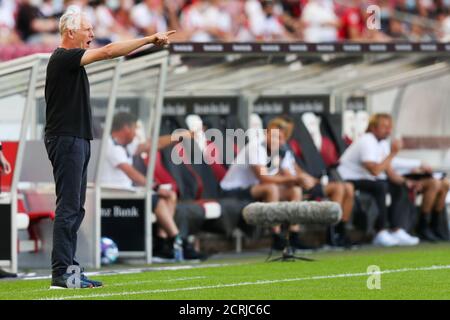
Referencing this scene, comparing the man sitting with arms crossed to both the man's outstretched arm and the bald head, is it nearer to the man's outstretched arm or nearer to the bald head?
the bald head

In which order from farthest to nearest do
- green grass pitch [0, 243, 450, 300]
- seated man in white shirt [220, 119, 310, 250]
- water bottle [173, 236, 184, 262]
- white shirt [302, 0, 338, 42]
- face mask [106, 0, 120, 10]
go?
face mask [106, 0, 120, 10]
white shirt [302, 0, 338, 42]
seated man in white shirt [220, 119, 310, 250]
water bottle [173, 236, 184, 262]
green grass pitch [0, 243, 450, 300]

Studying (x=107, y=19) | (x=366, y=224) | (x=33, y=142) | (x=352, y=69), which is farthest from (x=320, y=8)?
(x=33, y=142)

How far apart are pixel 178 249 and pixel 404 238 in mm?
3859

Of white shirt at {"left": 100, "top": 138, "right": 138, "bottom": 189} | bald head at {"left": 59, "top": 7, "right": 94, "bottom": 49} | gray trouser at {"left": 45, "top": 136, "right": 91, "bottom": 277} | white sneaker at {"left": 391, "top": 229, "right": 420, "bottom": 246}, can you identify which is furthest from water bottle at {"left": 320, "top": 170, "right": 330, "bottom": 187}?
bald head at {"left": 59, "top": 7, "right": 94, "bottom": 49}

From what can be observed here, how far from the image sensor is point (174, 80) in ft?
61.4

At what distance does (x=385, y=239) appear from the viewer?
734 inches

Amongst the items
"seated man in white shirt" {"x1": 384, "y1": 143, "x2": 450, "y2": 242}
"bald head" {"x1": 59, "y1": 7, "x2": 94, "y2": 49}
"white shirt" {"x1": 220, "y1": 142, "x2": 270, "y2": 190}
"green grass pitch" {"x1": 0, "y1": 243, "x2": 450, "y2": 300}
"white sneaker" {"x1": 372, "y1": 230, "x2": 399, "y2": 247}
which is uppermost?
"bald head" {"x1": 59, "y1": 7, "x2": 94, "y2": 49}

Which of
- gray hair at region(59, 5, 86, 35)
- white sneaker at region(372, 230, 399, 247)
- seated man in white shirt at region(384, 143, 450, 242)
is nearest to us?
gray hair at region(59, 5, 86, 35)

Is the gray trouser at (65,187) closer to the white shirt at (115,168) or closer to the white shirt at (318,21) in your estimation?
the white shirt at (115,168)

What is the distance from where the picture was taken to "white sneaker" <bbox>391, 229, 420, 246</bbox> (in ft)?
60.9

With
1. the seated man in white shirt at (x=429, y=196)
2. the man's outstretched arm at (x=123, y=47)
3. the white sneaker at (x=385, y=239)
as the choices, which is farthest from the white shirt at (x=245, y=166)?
the man's outstretched arm at (x=123, y=47)

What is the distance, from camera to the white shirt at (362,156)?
1856cm

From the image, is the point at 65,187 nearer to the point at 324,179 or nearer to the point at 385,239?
the point at 385,239

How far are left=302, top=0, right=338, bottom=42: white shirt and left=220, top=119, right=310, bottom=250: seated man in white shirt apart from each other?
6.42 meters
